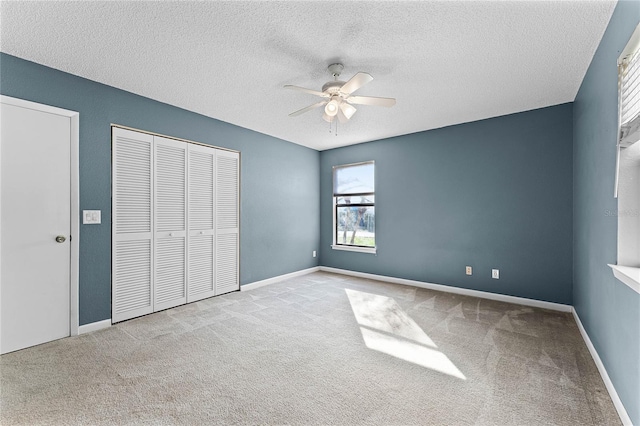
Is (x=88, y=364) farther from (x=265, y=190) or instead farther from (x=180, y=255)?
(x=265, y=190)

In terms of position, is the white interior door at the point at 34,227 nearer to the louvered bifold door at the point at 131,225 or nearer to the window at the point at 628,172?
the louvered bifold door at the point at 131,225

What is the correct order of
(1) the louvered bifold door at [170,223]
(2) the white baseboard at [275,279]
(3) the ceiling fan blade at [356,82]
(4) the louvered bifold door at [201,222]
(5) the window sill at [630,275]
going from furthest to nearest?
1. (2) the white baseboard at [275,279]
2. (4) the louvered bifold door at [201,222]
3. (1) the louvered bifold door at [170,223]
4. (3) the ceiling fan blade at [356,82]
5. (5) the window sill at [630,275]

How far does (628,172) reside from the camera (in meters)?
1.72

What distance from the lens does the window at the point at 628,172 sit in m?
1.52

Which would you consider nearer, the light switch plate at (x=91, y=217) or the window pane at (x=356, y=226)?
the light switch plate at (x=91, y=217)

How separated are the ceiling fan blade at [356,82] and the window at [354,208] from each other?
9.04 feet

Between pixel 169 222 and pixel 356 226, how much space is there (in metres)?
3.18

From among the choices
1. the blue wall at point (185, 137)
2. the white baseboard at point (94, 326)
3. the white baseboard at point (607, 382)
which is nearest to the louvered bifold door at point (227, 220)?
the blue wall at point (185, 137)

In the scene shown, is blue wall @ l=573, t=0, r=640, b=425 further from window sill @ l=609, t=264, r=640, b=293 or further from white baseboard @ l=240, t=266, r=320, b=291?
white baseboard @ l=240, t=266, r=320, b=291

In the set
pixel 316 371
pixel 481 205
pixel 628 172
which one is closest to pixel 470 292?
pixel 481 205

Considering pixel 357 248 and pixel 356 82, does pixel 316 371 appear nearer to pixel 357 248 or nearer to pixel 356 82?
pixel 356 82

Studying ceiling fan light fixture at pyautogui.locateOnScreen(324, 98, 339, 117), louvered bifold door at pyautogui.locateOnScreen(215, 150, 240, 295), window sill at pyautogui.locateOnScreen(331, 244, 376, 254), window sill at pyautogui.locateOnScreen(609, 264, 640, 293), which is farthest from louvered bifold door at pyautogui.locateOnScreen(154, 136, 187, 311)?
window sill at pyautogui.locateOnScreen(609, 264, 640, 293)

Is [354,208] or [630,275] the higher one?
[354,208]

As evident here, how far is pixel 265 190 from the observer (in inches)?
187
